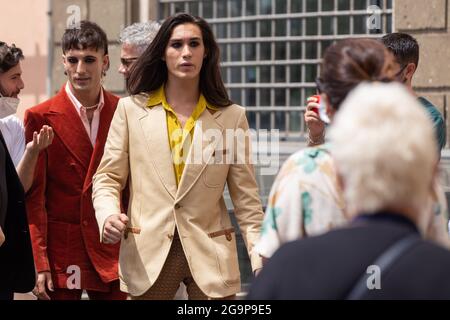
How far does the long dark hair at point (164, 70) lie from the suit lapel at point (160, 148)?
0.23m

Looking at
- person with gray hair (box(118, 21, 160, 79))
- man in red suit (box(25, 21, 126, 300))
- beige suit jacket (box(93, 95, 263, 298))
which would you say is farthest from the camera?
person with gray hair (box(118, 21, 160, 79))

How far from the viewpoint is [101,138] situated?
5.18 meters

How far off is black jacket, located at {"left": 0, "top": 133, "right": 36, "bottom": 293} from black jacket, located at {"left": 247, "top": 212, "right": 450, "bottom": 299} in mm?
2614

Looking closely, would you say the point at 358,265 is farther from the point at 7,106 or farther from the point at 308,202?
the point at 7,106

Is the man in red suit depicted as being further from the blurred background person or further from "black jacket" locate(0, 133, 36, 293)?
the blurred background person

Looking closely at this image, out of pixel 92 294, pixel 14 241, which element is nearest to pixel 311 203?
pixel 14 241

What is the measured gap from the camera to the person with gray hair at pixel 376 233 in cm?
211

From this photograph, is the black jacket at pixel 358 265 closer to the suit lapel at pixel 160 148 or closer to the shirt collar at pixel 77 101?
the suit lapel at pixel 160 148

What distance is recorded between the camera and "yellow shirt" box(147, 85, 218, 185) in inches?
177

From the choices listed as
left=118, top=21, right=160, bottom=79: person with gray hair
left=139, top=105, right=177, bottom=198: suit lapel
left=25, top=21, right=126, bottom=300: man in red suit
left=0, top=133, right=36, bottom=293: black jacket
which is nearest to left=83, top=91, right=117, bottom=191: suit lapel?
left=25, top=21, right=126, bottom=300: man in red suit

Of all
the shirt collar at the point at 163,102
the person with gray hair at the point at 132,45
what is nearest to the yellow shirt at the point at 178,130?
the shirt collar at the point at 163,102

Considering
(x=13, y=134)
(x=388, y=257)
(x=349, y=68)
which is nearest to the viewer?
(x=388, y=257)

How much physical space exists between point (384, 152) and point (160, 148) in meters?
2.40

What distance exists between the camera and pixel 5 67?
573 centimetres
